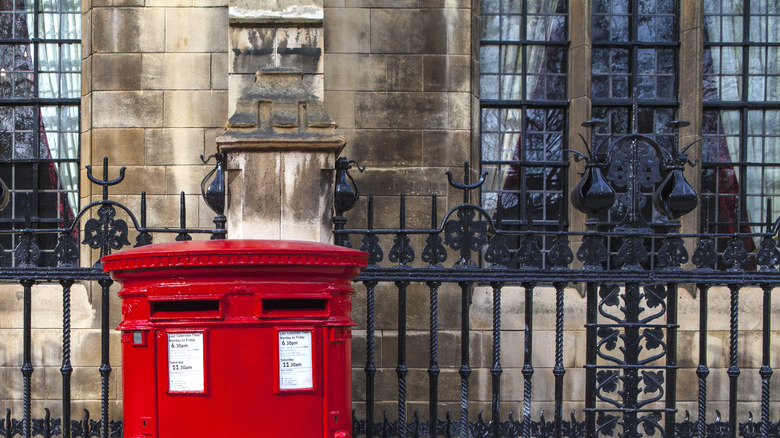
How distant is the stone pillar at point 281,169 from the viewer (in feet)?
16.4

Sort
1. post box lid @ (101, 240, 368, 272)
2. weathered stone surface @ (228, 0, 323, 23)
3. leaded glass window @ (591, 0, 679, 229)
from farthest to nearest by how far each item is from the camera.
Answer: leaded glass window @ (591, 0, 679, 229)
weathered stone surface @ (228, 0, 323, 23)
post box lid @ (101, 240, 368, 272)

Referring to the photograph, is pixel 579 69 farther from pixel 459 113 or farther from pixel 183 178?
pixel 183 178

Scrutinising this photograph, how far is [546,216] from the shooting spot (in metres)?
7.95

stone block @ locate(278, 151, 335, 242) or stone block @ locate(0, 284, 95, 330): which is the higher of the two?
stone block @ locate(278, 151, 335, 242)

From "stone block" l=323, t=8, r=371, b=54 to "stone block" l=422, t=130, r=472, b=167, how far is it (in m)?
1.08

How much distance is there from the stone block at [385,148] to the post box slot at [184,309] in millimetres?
4111

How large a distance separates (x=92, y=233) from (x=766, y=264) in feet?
14.8

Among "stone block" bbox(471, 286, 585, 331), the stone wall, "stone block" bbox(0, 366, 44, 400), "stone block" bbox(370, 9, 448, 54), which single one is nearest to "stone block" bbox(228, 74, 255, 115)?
the stone wall

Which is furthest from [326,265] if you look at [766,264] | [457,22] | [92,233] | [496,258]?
[457,22]

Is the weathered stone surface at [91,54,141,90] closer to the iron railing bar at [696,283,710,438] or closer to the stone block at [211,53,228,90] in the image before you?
the stone block at [211,53,228,90]

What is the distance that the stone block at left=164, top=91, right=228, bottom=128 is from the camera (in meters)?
7.30

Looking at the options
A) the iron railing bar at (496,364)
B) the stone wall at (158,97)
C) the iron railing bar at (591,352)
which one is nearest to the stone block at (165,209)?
the stone wall at (158,97)

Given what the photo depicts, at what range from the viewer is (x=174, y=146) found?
729cm

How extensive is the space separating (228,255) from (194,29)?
4656 millimetres
